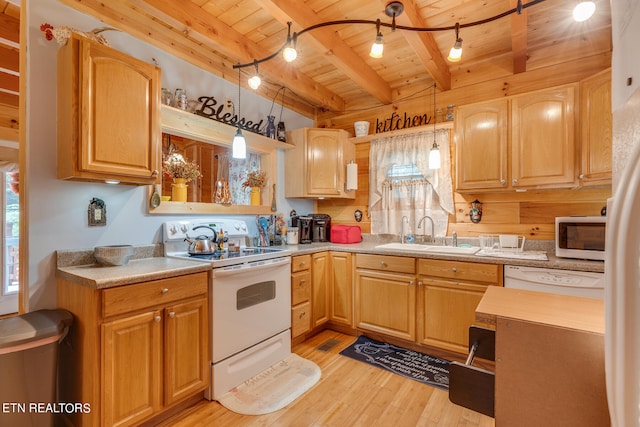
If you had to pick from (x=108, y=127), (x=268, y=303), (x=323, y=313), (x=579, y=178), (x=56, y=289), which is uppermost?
(x=108, y=127)

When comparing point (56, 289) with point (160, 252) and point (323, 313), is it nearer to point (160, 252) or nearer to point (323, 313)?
point (160, 252)

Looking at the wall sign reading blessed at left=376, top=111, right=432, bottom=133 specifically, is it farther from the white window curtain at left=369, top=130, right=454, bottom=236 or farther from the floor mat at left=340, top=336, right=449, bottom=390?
the floor mat at left=340, top=336, right=449, bottom=390

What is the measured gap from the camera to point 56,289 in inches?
71.9

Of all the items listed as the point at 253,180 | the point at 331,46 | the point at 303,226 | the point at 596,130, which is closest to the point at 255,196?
the point at 253,180

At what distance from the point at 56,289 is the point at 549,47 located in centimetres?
410

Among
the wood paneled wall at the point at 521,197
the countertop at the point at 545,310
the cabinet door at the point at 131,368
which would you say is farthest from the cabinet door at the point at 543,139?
the cabinet door at the point at 131,368

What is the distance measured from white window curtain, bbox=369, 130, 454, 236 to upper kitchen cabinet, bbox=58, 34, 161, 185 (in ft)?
7.55

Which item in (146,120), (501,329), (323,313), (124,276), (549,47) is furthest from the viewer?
(323,313)

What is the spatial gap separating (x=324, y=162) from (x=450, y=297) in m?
1.87

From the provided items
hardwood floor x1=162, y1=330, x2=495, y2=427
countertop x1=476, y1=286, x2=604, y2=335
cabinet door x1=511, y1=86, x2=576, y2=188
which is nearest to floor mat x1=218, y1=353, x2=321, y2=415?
hardwood floor x1=162, y1=330, x2=495, y2=427

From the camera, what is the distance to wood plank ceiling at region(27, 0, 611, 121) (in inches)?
82.6

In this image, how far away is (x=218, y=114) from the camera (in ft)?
8.87

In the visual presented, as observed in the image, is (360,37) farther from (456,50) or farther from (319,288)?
(319,288)

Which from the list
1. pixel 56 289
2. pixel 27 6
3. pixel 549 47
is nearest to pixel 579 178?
pixel 549 47
